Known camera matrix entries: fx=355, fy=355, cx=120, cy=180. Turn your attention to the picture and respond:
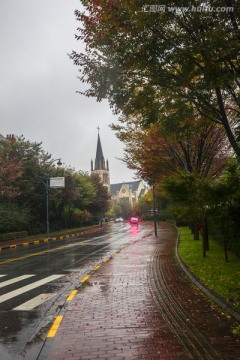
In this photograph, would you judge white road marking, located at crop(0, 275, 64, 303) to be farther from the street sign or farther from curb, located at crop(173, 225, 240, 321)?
the street sign

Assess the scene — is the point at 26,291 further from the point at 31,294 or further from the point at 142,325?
the point at 142,325

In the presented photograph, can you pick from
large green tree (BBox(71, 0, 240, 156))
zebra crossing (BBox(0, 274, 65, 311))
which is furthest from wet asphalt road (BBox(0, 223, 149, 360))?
large green tree (BBox(71, 0, 240, 156))

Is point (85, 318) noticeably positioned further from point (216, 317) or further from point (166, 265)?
point (166, 265)

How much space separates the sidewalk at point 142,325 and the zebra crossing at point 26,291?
83cm

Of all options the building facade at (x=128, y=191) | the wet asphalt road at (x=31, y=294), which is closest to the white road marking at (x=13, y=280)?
the wet asphalt road at (x=31, y=294)

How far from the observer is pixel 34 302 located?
8.77 m

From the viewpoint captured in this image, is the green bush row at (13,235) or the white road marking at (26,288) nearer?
the white road marking at (26,288)

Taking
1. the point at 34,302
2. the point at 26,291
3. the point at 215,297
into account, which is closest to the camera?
the point at 215,297

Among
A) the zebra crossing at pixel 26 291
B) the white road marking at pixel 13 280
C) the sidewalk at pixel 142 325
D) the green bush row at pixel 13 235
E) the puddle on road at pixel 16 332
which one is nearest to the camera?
the sidewalk at pixel 142 325

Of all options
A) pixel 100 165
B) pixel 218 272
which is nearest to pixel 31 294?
pixel 218 272

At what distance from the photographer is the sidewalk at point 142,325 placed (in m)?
5.28

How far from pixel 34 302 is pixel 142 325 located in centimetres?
335

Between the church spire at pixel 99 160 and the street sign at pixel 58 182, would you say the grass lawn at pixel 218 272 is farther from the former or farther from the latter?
the church spire at pixel 99 160

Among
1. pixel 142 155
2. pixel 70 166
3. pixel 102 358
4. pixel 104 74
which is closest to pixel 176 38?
pixel 104 74
